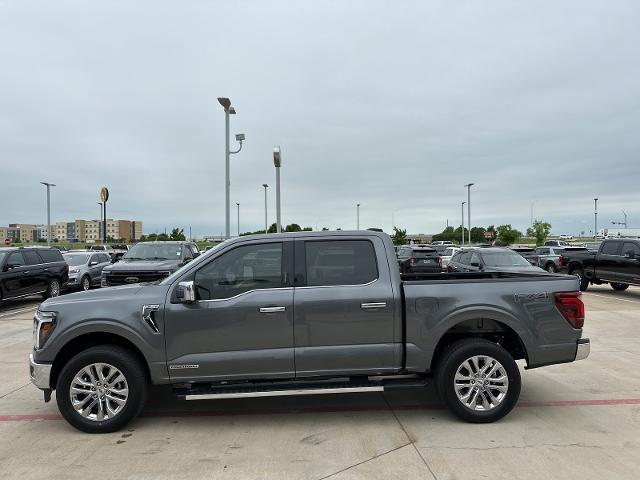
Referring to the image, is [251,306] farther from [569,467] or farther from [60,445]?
[569,467]

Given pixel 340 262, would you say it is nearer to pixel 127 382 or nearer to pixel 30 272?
pixel 127 382

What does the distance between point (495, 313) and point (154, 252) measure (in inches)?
432

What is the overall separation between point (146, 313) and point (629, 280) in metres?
15.0

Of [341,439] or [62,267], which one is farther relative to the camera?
[62,267]

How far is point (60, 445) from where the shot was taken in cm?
435

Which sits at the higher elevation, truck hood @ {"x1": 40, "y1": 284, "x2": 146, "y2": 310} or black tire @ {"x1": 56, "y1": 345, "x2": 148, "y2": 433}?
truck hood @ {"x1": 40, "y1": 284, "x2": 146, "y2": 310}

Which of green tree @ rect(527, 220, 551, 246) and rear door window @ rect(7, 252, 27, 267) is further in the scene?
green tree @ rect(527, 220, 551, 246)

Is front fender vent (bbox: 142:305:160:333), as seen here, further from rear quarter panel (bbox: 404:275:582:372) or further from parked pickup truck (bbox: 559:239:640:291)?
Answer: parked pickup truck (bbox: 559:239:640:291)

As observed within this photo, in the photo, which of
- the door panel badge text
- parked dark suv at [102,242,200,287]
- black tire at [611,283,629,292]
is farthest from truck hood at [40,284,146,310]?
black tire at [611,283,629,292]

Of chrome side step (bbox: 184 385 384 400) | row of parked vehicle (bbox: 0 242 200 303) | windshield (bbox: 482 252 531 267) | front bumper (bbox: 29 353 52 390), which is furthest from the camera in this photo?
windshield (bbox: 482 252 531 267)

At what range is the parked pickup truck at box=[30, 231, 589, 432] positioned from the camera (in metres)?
4.57

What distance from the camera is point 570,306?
16.0ft

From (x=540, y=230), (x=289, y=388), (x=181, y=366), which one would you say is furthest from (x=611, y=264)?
(x=540, y=230)

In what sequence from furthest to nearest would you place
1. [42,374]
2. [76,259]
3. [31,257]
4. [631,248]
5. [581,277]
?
[76,259] → [581,277] → [631,248] → [31,257] → [42,374]
